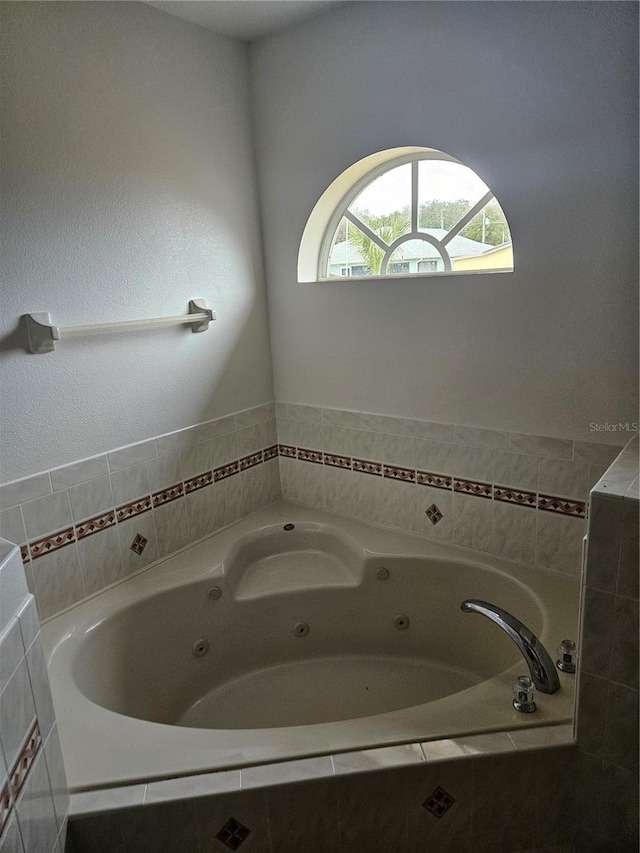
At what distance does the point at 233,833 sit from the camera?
4.35 feet

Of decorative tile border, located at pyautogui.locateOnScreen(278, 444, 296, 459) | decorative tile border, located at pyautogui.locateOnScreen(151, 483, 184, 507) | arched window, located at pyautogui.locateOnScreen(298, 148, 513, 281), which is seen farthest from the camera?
decorative tile border, located at pyautogui.locateOnScreen(278, 444, 296, 459)

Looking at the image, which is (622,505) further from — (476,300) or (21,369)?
(21,369)

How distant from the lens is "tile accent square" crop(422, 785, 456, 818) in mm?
1358

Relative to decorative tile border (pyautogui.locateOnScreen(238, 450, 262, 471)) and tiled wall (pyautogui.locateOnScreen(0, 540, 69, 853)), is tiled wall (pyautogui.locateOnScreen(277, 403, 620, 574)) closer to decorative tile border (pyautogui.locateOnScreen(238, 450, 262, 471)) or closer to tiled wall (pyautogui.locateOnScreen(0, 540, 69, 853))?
decorative tile border (pyautogui.locateOnScreen(238, 450, 262, 471))

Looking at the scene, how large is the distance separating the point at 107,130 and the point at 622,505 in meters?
1.78

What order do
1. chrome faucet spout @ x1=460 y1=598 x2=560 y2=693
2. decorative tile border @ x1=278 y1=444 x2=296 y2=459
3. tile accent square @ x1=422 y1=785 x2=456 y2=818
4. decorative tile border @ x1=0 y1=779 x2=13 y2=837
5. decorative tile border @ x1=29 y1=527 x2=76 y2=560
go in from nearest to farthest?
decorative tile border @ x1=0 y1=779 x2=13 y2=837 < tile accent square @ x1=422 y1=785 x2=456 y2=818 < chrome faucet spout @ x1=460 y1=598 x2=560 y2=693 < decorative tile border @ x1=29 y1=527 x2=76 y2=560 < decorative tile border @ x1=278 y1=444 x2=296 y2=459

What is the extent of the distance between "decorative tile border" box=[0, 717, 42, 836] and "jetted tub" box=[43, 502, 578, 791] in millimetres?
372

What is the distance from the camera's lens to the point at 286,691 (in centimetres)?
213

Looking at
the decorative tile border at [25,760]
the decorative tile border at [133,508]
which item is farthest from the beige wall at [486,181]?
the decorative tile border at [25,760]

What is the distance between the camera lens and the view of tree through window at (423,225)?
2014mm

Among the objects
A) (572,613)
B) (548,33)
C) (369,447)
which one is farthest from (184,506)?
(548,33)

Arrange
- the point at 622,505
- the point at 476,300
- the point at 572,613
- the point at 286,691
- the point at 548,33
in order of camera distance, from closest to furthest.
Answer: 1. the point at 622,505
2. the point at 548,33
3. the point at 572,613
4. the point at 476,300
5. the point at 286,691

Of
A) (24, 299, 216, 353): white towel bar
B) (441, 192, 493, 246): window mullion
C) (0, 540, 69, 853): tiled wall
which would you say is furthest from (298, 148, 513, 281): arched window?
(0, 540, 69, 853): tiled wall

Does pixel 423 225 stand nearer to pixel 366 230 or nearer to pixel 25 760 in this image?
pixel 366 230
